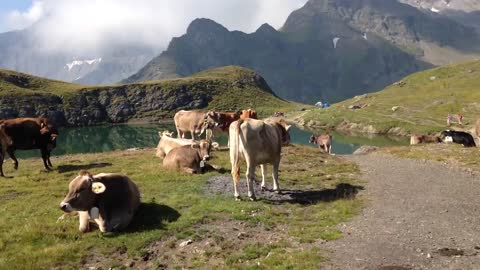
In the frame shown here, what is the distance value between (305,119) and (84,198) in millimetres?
139735

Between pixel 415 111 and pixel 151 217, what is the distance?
14348 cm

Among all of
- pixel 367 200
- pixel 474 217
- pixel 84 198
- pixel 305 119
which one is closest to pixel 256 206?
pixel 367 200

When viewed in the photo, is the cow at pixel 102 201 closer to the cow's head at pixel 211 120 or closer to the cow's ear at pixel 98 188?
the cow's ear at pixel 98 188

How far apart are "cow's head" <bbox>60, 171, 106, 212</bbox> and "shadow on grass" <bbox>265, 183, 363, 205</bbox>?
26.5ft

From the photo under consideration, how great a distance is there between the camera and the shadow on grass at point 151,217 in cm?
1739

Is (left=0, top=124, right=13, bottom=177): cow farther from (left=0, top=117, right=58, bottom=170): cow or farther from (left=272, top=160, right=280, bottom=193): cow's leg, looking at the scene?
(left=272, top=160, right=280, bottom=193): cow's leg

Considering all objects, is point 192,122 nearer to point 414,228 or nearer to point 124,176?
point 124,176

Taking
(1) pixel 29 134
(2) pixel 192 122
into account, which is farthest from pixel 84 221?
(2) pixel 192 122

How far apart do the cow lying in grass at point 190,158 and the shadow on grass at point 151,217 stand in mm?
7256

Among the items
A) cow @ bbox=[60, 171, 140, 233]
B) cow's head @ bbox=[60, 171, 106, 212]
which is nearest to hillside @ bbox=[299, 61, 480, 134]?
cow @ bbox=[60, 171, 140, 233]

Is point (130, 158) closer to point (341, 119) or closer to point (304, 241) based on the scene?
point (304, 241)

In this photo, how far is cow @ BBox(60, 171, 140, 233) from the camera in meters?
16.3

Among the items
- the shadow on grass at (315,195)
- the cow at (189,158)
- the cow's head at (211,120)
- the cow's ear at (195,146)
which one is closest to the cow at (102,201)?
the shadow on grass at (315,195)

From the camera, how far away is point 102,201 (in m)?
17.0
